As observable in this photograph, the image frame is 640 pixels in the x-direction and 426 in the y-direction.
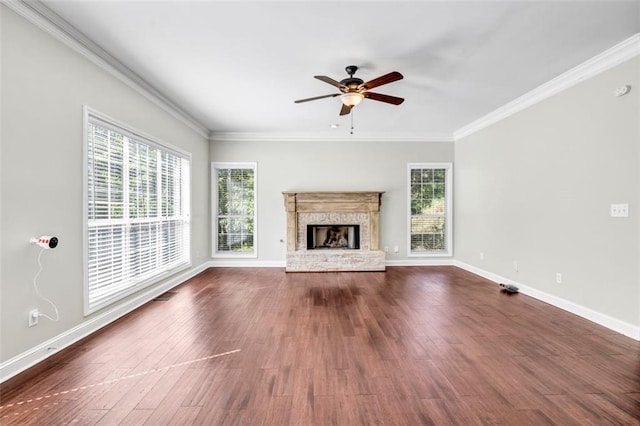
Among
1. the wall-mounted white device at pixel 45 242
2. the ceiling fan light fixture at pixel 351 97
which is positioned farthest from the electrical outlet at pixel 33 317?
the ceiling fan light fixture at pixel 351 97

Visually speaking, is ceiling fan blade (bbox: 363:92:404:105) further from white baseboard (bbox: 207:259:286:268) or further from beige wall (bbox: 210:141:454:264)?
white baseboard (bbox: 207:259:286:268)

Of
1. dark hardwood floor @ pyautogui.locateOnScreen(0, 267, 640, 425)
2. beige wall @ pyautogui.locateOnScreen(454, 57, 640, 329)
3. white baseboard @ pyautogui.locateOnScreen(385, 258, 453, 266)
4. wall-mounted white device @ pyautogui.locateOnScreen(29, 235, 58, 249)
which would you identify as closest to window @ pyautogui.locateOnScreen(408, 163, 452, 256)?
white baseboard @ pyautogui.locateOnScreen(385, 258, 453, 266)

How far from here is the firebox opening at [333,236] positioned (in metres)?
5.92

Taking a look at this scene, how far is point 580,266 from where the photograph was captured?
10.4 feet

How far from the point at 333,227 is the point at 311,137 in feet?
6.31

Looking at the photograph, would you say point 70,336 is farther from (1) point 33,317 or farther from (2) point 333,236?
(2) point 333,236

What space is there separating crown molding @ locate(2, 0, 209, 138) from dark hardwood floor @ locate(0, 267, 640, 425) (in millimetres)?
2644

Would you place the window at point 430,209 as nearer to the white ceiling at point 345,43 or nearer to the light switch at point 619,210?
the white ceiling at point 345,43

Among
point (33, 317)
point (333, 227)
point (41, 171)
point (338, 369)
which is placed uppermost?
point (41, 171)

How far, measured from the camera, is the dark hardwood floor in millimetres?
1673

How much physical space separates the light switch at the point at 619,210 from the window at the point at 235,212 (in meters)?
5.29

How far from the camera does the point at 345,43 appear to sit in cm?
264

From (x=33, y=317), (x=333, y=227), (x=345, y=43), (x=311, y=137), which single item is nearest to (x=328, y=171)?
(x=311, y=137)

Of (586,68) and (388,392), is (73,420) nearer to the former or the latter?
(388,392)
